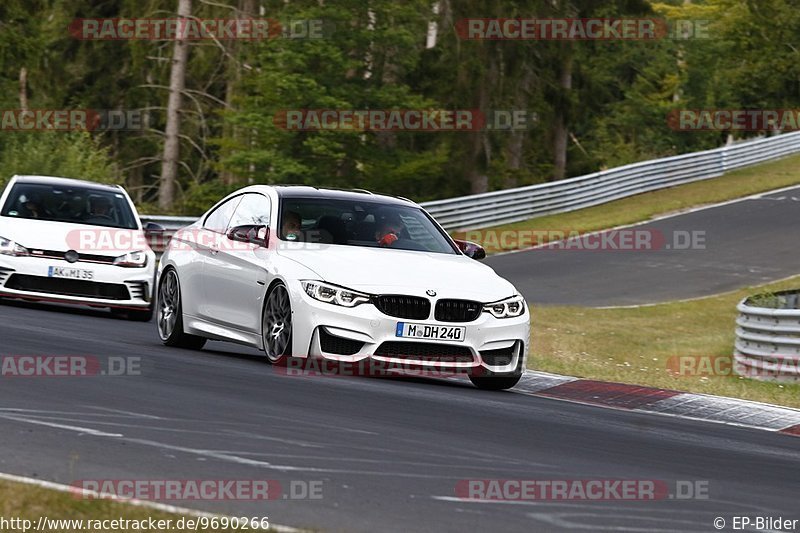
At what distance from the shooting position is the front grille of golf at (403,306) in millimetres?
11383

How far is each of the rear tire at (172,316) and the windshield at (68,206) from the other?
3948mm

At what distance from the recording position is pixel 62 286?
16.8 metres

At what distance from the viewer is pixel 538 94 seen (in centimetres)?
5166

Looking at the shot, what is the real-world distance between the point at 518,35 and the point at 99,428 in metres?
40.3

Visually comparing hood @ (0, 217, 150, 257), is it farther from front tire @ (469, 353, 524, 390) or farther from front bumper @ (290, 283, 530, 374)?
front tire @ (469, 353, 524, 390)

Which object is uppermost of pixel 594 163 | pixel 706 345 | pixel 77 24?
pixel 77 24

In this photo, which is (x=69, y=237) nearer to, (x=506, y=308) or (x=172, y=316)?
(x=172, y=316)

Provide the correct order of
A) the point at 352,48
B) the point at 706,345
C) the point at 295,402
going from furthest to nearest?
the point at 352,48 → the point at 706,345 → the point at 295,402

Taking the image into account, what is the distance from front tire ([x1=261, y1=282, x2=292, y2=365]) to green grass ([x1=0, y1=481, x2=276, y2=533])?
559cm

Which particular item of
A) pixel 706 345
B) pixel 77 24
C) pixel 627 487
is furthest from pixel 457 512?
pixel 77 24

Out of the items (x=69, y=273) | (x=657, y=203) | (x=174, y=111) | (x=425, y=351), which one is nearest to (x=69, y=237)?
(x=69, y=273)

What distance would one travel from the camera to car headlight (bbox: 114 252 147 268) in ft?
56.0

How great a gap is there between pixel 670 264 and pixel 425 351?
70.9 ft

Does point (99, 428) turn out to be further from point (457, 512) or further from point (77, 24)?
point (77, 24)
